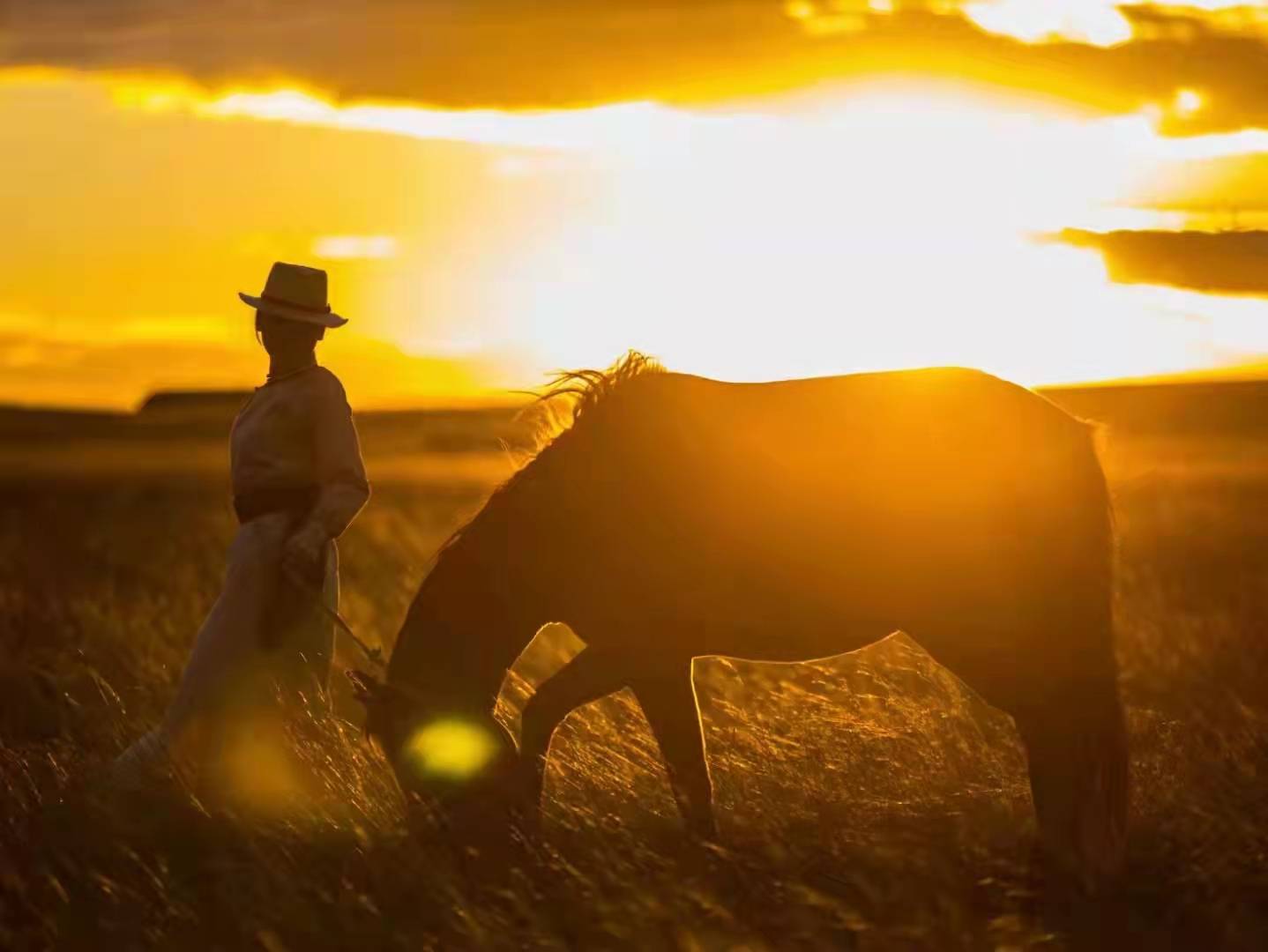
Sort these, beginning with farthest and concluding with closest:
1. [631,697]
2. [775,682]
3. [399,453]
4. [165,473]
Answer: [399,453]
[165,473]
[775,682]
[631,697]

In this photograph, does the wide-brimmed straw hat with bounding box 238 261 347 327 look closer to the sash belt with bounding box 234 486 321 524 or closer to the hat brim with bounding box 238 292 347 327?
the hat brim with bounding box 238 292 347 327

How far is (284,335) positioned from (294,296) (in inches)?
7.3

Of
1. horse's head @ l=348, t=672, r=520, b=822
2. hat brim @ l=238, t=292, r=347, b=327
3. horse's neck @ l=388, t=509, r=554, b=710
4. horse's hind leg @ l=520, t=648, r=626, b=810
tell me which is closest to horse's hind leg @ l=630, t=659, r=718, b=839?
horse's hind leg @ l=520, t=648, r=626, b=810

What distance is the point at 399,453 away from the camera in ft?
304

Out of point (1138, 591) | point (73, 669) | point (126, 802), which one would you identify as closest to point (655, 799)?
point (126, 802)

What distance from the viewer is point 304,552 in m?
6.83

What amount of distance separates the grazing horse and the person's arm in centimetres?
77

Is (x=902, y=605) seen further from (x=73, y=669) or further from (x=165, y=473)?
(x=165, y=473)

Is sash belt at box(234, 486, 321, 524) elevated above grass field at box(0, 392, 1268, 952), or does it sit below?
above

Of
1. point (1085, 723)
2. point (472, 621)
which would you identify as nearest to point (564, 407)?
point (472, 621)

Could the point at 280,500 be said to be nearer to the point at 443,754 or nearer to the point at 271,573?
the point at 271,573

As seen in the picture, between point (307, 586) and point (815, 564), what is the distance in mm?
2059

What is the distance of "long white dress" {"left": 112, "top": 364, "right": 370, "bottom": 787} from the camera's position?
705 cm

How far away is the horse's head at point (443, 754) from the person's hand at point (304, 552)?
1073 mm
